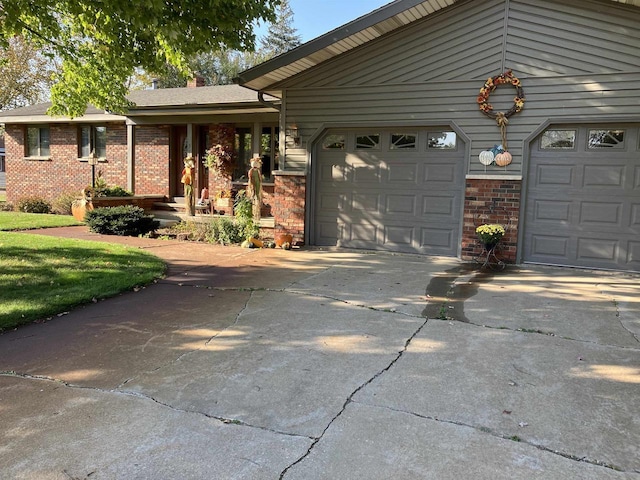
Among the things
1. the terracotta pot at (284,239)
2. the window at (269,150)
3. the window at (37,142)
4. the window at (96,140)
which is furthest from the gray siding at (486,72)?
the window at (37,142)

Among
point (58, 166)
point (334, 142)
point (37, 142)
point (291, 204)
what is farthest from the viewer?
point (37, 142)

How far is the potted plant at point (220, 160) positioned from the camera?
1340 cm

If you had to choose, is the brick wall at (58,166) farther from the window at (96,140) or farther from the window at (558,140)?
the window at (558,140)

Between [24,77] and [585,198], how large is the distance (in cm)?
3558

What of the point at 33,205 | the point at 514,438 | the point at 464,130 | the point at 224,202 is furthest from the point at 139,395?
the point at 33,205

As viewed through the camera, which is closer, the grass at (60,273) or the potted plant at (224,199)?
the grass at (60,273)

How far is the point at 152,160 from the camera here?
48.2ft

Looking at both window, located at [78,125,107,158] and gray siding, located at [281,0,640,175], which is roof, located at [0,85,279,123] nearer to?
window, located at [78,125,107,158]

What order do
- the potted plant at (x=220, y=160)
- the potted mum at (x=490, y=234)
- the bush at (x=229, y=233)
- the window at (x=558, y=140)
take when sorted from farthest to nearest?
the potted plant at (x=220, y=160)
the bush at (x=229, y=233)
the window at (x=558, y=140)
the potted mum at (x=490, y=234)

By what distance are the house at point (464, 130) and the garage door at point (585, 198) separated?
0.02 meters

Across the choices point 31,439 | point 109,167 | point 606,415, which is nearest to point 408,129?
point 606,415

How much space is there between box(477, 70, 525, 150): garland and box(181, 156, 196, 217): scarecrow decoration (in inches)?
299

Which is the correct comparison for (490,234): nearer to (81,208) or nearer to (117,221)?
(117,221)

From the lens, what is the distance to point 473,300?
227 inches
